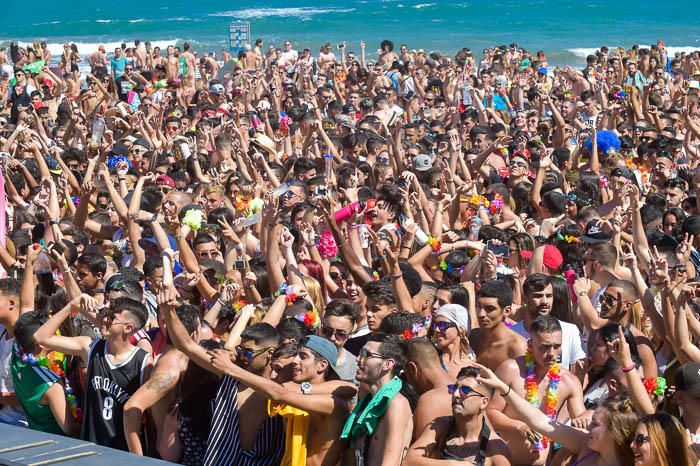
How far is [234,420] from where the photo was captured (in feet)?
15.9

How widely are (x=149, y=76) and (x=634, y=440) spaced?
17.6m

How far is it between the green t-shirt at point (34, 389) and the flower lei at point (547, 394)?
2386 mm

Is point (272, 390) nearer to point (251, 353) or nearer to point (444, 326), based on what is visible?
point (251, 353)

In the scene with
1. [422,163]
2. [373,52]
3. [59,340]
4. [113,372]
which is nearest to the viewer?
[113,372]

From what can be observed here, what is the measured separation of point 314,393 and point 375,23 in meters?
51.6

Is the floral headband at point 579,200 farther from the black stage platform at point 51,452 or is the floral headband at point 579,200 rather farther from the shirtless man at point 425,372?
the black stage platform at point 51,452

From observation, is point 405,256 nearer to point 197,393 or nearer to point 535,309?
point 535,309

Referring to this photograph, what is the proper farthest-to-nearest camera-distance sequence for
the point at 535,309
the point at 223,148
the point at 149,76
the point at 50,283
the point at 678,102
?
1. the point at 149,76
2. the point at 678,102
3. the point at 223,148
4. the point at 50,283
5. the point at 535,309

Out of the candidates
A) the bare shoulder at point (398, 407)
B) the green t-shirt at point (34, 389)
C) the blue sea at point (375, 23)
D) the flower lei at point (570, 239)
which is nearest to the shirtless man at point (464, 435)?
the bare shoulder at point (398, 407)

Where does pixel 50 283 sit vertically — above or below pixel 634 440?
below

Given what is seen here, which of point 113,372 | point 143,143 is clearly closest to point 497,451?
point 113,372

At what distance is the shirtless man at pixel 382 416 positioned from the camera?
4.43 metres

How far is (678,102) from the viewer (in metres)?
15.9

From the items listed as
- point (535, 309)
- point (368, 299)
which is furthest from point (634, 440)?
point (368, 299)
